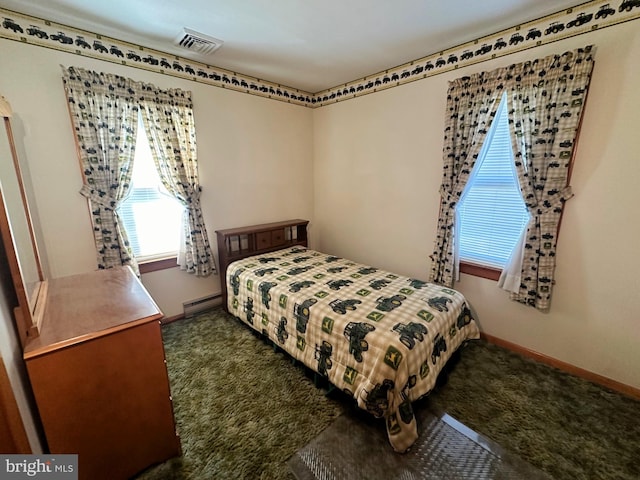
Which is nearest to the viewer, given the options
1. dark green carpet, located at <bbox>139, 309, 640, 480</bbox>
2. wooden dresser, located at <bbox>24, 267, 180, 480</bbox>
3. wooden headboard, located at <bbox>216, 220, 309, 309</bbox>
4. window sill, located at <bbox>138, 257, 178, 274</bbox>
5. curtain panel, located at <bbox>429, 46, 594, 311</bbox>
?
wooden dresser, located at <bbox>24, 267, 180, 480</bbox>

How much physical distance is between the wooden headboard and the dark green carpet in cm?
91

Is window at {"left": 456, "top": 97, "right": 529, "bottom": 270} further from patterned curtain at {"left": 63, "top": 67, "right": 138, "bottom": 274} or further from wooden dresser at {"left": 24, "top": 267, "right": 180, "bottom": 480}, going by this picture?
patterned curtain at {"left": 63, "top": 67, "right": 138, "bottom": 274}

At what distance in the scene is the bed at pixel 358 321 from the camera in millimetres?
1491

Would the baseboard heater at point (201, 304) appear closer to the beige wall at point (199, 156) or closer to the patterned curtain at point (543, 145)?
the beige wall at point (199, 156)

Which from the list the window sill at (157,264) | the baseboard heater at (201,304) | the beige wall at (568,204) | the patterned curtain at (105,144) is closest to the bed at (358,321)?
the baseboard heater at (201,304)

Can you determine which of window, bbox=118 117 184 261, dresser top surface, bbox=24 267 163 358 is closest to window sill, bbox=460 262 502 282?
dresser top surface, bbox=24 267 163 358

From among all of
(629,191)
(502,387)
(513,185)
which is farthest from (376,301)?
(629,191)

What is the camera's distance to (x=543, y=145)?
197 cm

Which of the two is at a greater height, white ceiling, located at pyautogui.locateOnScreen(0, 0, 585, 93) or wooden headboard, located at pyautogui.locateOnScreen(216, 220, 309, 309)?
white ceiling, located at pyautogui.locateOnScreen(0, 0, 585, 93)

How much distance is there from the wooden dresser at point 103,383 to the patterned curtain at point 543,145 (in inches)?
102

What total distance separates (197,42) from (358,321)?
2.54m

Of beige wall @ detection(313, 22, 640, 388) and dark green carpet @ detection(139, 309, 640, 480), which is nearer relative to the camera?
dark green carpet @ detection(139, 309, 640, 480)

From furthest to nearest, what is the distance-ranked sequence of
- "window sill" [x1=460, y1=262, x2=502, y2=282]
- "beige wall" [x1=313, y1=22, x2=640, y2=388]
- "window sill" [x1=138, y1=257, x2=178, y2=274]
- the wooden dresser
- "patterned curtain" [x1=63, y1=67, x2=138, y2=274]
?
"window sill" [x1=138, y1=257, x2=178, y2=274] → "window sill" [x1=460, y1=262, x2=502, y2=282] → "patterned curtain" [x1=63, y1=67, x2=138, y2=274] → "beige wall" [x1=313, y1=22, x2=640, y2=388] → the wooden dresser

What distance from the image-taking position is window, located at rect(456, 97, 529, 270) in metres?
2.21
